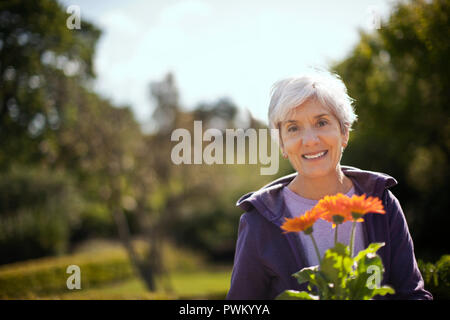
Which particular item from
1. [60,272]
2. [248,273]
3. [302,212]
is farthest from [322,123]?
[60,272]

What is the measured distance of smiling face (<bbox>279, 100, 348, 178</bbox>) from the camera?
182cm

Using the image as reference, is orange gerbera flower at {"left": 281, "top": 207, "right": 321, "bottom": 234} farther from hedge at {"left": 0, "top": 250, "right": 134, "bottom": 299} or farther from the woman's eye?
hedge at {"left": 0, "top": 250, "right": 134, "bottom": 299}

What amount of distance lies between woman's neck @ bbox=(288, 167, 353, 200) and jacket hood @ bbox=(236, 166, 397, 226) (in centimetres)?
7

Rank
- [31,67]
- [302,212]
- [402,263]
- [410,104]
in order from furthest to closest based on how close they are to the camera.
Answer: [410,104]
[31,67]
[302,212]
[402,263]

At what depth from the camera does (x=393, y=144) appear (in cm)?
1612

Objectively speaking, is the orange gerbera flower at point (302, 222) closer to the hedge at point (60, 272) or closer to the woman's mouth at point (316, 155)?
the woman's mouth at point (316, 155)

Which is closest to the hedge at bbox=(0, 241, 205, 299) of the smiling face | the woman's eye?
the smiling face

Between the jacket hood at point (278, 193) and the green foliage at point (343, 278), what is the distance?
1.63ft

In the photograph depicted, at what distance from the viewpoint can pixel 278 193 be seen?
2049mm

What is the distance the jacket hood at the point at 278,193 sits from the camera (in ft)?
6.07

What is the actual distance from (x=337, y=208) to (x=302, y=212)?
2.32ft

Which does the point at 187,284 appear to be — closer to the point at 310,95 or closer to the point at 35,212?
the point at 35,212

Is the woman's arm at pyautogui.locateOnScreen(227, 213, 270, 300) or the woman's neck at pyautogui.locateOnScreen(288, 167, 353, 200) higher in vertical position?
the woman's neck at pyautogui.locateOnScreen(288, 167, 353, 200)
